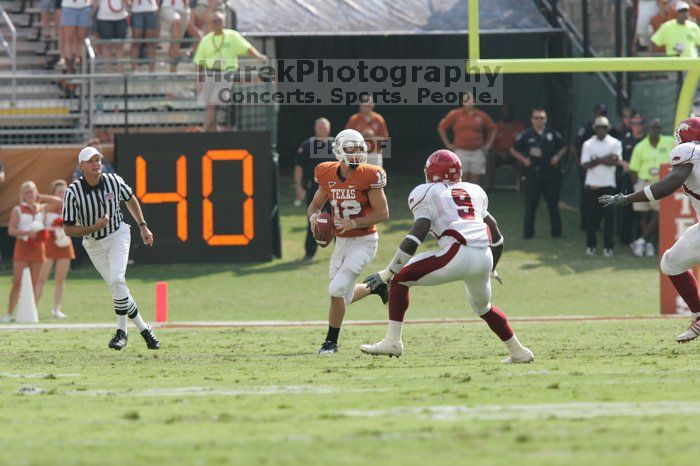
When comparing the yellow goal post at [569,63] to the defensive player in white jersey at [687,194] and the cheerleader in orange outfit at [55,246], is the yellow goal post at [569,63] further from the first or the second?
the cheerleader in orange outfit at [55,246]

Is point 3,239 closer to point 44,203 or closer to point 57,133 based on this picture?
point 57,133

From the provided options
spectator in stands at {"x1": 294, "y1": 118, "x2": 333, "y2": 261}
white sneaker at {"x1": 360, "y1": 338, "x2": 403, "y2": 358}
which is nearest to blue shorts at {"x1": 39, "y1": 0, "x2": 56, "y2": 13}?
spectator in stands at {"x1": 294, "y1": 118, "x2": 333, "y2": 261}

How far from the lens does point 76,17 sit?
774 inches

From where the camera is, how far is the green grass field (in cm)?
577

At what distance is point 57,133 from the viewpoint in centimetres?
1886

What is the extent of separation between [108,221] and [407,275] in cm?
290

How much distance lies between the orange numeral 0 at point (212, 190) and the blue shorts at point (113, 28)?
4.28 metres

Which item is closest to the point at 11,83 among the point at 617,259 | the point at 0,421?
the point at 617,259

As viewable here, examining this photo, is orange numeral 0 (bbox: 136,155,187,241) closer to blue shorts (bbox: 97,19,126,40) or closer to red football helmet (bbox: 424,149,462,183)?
blue shorts (bbox: 97,19,126,40)

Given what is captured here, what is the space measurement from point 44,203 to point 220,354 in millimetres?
6349

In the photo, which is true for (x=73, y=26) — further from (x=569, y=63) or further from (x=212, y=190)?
(x=569, y=63)

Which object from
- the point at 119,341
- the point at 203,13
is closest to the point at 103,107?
the point at 203,13

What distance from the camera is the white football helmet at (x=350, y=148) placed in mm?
10125

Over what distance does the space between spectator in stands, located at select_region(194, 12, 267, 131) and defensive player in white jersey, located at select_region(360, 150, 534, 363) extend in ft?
30.8
